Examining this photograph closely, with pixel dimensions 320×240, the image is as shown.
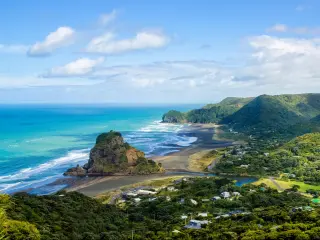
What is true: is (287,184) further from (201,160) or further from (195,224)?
(195,224)

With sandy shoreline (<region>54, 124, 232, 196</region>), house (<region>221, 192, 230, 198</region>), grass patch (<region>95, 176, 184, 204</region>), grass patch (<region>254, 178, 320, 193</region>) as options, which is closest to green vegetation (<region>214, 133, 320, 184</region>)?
grass patch (<region>254, 178, 320, 193</region>)

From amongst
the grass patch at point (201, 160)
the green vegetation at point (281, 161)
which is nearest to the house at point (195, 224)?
the green vegetation at point (281, 161)

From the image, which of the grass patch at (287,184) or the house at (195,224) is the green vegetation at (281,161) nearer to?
the grass patch at (287,184)

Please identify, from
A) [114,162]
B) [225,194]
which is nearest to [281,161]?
[225,194]

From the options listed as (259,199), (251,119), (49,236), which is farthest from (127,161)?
(251,119)

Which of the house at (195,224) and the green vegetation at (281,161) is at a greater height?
the house at (195,224)

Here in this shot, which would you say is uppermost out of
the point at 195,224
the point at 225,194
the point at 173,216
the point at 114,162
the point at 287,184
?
the point at 114,162

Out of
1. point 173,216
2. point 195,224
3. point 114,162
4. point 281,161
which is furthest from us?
point 281,161
